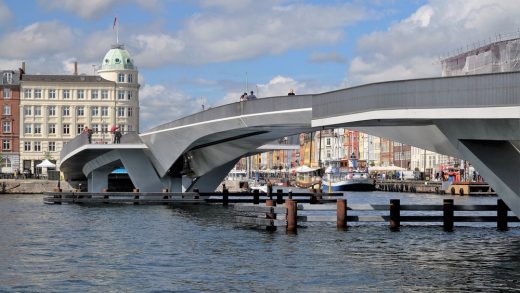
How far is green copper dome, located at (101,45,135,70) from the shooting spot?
568ft

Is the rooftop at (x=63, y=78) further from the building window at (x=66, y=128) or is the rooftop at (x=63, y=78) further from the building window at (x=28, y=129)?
the building window at (x=28, y=129)

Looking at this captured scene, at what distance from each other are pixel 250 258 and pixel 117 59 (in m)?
141

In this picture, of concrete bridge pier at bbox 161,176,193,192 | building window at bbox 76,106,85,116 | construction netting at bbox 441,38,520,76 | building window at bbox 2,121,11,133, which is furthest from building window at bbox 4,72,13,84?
construction netting at bbox 441,38,520,76

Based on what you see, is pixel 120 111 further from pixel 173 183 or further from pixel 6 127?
pixel 173 183

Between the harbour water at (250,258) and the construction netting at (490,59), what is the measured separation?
876cm

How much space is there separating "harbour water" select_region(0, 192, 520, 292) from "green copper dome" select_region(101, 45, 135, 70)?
119 meters

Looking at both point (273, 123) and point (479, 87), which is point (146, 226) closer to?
point (273, 123)

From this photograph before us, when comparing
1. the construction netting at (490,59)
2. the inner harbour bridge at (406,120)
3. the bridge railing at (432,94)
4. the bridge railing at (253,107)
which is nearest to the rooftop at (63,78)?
the inner harbour bridge at (406,120)

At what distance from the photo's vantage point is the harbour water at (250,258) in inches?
1158

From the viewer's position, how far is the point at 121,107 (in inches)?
6860

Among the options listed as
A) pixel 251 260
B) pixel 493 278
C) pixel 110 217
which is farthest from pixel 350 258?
pixel 110 217

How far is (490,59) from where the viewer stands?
178ft

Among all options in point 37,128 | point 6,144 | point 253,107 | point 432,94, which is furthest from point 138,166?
point 37,128

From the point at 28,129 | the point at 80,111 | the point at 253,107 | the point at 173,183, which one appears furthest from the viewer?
the point at 80,111
